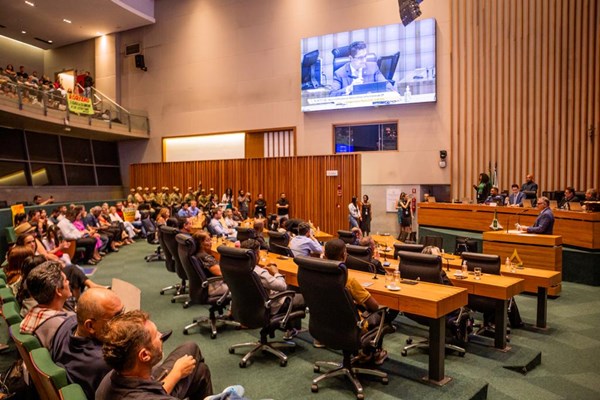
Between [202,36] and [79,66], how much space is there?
6776 mm

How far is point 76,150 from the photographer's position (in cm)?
1791

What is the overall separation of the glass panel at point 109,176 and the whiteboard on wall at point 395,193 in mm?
12555

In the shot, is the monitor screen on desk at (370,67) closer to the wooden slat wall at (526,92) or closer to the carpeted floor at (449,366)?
the wooden slat wall at (526,92)

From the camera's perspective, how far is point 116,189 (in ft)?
64.1

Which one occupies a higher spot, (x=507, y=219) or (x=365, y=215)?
(x=507, y=219)

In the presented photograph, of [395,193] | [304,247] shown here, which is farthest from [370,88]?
[304,247]

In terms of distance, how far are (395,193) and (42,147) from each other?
526 inches

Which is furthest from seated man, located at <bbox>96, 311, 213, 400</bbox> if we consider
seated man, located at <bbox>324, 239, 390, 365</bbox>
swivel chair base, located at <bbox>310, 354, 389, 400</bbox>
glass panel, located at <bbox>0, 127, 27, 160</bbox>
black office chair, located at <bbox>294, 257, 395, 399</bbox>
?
glass panel, located at <bbox>0, 127, 27, 160</bbox>

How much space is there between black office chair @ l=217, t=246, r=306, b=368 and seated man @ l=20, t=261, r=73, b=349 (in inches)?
54.8

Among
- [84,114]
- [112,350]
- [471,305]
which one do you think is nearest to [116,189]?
[84,114]

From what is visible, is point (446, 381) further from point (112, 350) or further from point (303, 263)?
point (112, 350)

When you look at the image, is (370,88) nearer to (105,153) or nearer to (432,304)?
(432,304)

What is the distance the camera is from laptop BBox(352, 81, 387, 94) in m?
13.6

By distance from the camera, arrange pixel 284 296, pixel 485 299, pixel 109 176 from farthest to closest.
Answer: pixel 109 176 < pixel 485 299 < pixel 284 296
